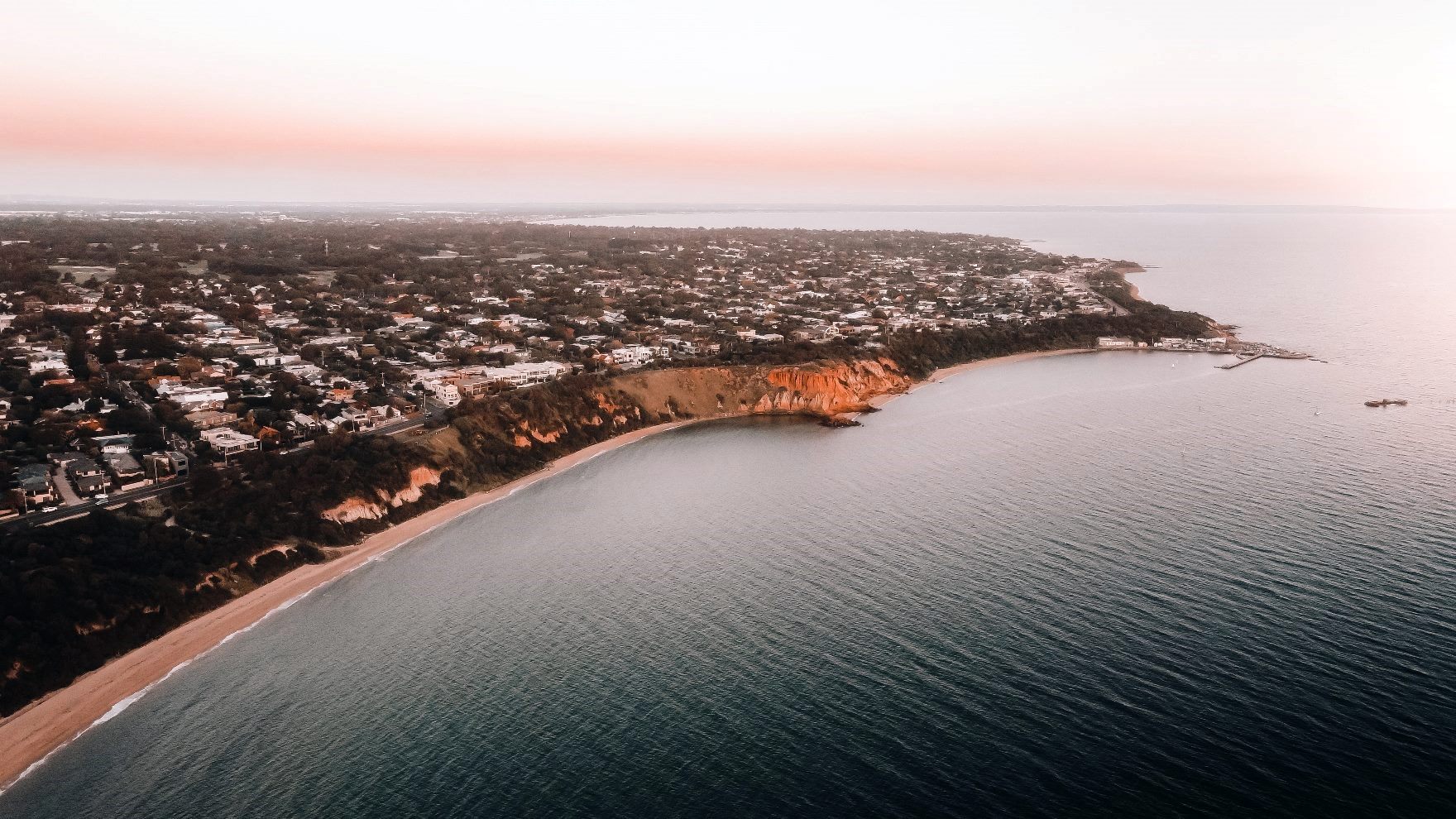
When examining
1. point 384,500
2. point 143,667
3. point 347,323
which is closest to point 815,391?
point 384,500

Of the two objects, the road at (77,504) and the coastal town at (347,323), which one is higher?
the coastal town at (347,323)

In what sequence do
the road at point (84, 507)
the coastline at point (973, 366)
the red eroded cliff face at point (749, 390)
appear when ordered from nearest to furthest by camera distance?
the road at point (84, 507), the red eroded cliff face at point (749, 390), the coastline at point (973, 366)

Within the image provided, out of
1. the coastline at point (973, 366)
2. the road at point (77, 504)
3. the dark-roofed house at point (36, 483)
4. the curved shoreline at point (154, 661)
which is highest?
the dark-roofed house at point (36, 483)

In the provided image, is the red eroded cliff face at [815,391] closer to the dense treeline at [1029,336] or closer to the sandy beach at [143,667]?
the dense treeline at [1029,336]

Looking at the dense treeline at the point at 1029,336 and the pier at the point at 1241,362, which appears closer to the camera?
the pier at the point at 1241,362

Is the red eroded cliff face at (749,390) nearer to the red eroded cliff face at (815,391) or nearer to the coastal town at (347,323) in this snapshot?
the red eroded cliff face at (815,391)

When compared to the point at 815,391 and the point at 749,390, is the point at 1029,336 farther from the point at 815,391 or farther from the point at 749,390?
the point at 749,390

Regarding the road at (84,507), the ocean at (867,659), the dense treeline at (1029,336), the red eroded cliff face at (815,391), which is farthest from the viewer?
the dense treeline at (1029,336)

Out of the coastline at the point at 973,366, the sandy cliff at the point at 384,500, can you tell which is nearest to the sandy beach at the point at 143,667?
the sandy cliff at the point at 384,500
